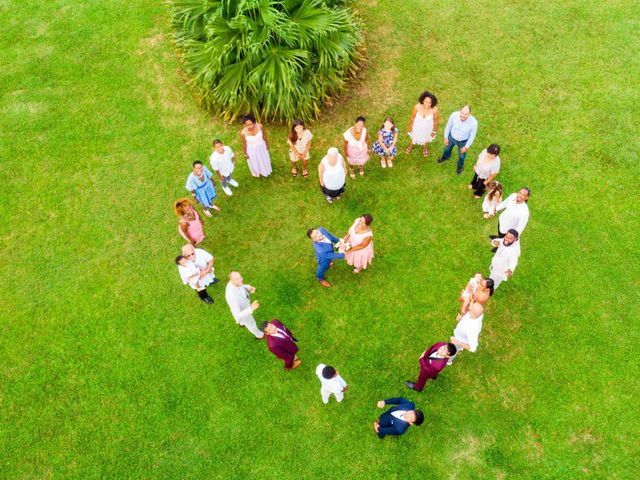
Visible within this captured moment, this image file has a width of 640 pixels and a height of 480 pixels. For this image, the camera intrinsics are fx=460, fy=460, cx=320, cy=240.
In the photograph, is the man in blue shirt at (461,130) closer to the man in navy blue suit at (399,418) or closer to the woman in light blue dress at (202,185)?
the woman in light blue dress at (202,185)

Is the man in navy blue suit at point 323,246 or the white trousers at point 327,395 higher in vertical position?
the man in navy blue suit at point 323,246

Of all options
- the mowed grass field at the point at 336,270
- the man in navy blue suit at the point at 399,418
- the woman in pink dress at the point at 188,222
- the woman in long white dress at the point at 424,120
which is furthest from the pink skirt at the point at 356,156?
the man in navy blue suit at the point at 399,418

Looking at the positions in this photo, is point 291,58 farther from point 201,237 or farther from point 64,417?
point 64,417

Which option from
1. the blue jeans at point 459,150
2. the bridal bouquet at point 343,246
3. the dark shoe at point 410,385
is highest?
the blue jeans at point 459,150

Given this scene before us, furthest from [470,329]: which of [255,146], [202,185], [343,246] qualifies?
[202,185]

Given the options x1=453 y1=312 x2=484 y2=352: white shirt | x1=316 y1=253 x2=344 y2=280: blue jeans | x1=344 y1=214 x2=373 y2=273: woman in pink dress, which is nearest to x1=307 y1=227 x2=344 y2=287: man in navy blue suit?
x1=316 y1=253 x2=344 y2=280: blue jeans

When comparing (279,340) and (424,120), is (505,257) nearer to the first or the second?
(424,120)
